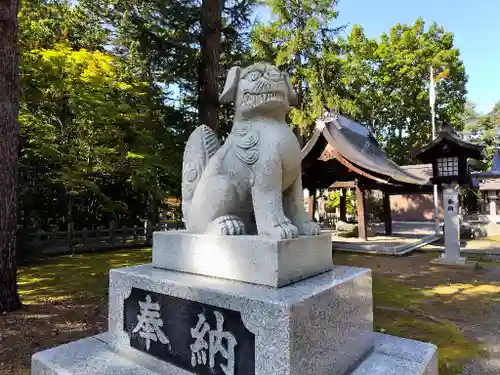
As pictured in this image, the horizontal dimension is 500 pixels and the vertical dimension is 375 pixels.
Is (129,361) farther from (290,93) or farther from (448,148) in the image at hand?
(448,148)

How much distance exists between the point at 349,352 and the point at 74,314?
3970 millimetres

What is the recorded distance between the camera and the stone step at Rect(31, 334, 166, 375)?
6.77 ft

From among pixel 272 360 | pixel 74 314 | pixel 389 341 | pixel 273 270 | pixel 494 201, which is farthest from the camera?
pixel 494 201

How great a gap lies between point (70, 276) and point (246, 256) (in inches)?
261

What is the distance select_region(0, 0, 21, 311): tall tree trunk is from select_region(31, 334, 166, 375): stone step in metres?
2.91

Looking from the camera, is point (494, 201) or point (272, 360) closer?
point (272, 360)

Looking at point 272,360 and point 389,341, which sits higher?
point 272,360

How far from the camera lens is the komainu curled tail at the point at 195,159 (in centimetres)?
250

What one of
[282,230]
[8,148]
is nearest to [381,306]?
[282,230]

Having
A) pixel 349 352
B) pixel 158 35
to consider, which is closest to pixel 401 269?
pixel 349 352

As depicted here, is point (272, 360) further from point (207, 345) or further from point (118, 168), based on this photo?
point (118, 168)

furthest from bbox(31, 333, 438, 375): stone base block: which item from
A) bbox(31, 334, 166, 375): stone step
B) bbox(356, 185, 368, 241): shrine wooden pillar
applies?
bbox(356, 185, 368, 241): shrine wooden pillar

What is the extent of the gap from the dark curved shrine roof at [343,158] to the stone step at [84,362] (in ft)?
26.8

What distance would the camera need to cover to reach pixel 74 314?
4535 millimetres
